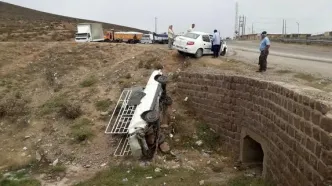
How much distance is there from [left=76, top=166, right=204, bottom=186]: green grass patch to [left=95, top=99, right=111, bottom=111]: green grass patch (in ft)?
11.7

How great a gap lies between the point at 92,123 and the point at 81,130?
0.52 m

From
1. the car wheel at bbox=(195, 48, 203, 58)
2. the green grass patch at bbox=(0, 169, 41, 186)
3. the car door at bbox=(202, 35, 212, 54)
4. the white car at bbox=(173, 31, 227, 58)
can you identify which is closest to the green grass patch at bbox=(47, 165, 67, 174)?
the green grass patch at bbox=(0, 169, 41, 186)

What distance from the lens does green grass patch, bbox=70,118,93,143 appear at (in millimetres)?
12227

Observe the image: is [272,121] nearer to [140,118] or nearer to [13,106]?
[140,118]

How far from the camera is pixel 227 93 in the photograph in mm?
11875

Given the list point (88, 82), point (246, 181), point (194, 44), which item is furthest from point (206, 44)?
point (246, 181)

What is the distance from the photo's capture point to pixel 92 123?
42.7ft

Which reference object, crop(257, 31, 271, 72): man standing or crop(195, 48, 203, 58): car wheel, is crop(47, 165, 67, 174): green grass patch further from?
crop(195, 48, 203, 58): car wheel

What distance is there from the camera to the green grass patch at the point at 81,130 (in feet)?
40.1

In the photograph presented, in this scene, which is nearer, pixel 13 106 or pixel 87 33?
pixel 13 106

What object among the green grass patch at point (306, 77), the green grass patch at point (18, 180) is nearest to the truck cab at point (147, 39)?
the green grass patch at point (306, 77)

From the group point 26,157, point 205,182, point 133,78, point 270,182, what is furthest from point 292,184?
point 133,78

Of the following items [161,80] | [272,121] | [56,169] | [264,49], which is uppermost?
[264,49]

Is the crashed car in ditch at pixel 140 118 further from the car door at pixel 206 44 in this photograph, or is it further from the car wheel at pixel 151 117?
the car door at pixel 206 44
